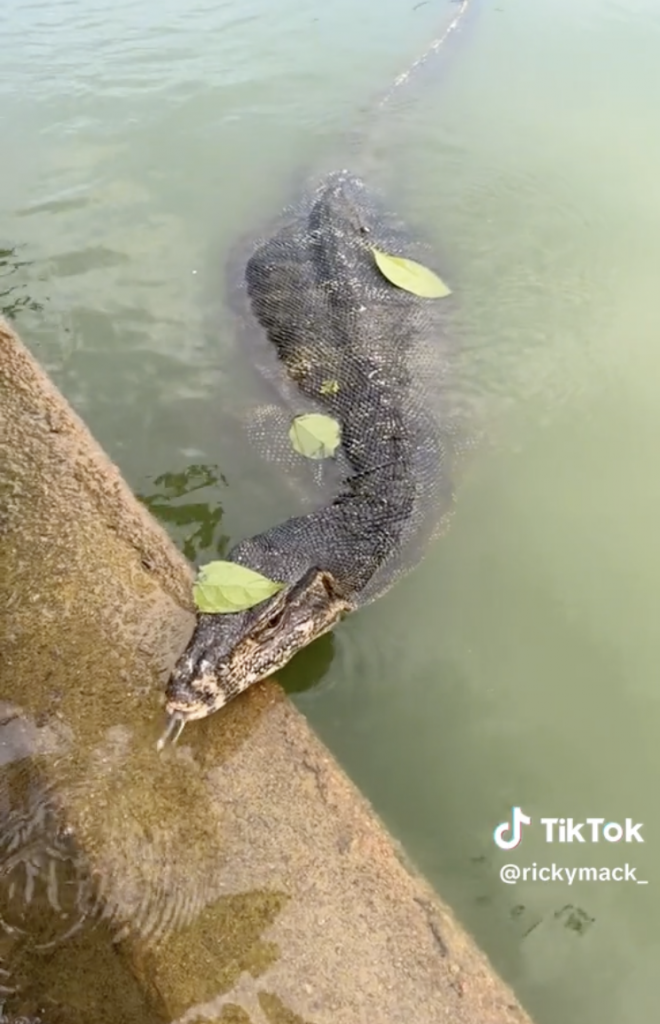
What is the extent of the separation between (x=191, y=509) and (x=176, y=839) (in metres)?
1.90

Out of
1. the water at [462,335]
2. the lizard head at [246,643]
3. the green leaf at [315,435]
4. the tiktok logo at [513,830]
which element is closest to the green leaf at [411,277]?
the water at [462,335]

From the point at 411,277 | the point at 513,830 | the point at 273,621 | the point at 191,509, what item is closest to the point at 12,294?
the point at 191,509

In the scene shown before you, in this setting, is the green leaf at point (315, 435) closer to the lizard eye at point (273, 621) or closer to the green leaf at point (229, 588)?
the green leaf at point (229, 588)

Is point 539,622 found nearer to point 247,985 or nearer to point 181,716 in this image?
point 181,716

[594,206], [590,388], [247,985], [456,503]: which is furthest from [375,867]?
[594,206]

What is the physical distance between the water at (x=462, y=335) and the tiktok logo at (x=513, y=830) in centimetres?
3

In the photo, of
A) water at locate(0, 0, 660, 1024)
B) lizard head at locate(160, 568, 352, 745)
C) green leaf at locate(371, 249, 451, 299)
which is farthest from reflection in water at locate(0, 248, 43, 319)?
lizard head at locate(160, 568, 352, 745)

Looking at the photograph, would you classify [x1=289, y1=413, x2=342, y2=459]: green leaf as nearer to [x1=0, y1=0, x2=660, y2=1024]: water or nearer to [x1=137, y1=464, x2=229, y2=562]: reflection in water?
[x1=0, y1=0, x2=660, y2=1024]: water

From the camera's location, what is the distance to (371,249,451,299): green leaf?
573 centimetres

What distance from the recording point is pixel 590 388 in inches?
207

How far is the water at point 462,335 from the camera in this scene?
11.5ft

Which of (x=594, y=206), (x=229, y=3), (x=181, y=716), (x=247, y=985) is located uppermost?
(x=229, y=3)

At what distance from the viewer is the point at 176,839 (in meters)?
2.96

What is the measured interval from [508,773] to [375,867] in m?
0.88
